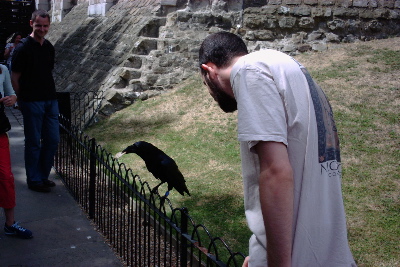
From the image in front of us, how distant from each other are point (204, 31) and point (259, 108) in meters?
9.49

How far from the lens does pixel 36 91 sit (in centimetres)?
548

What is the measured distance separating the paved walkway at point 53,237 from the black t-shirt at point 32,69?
1.26 m

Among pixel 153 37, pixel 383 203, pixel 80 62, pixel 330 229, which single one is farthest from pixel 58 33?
pixel 330 229

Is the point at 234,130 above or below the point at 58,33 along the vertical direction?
below

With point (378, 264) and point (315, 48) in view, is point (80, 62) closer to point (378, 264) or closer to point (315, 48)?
point (315, 48)

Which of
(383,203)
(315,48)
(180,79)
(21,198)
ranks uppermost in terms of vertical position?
(315,48)

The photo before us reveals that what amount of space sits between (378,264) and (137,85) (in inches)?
288

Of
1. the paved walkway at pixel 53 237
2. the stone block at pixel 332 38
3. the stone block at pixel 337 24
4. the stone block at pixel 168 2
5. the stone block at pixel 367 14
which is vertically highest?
the stone block at pixel 168 2

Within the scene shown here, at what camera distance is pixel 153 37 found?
11.0 m

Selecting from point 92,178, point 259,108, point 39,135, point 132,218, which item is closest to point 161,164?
point 132,218

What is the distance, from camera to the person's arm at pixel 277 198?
1.58m

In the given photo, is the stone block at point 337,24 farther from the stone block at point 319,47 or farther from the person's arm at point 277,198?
the person's arm at point 277,198

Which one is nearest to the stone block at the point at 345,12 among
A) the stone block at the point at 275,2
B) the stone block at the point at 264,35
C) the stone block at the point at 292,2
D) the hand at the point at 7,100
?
the stone block at the point at 292,2

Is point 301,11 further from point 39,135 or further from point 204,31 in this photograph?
point 39,135
